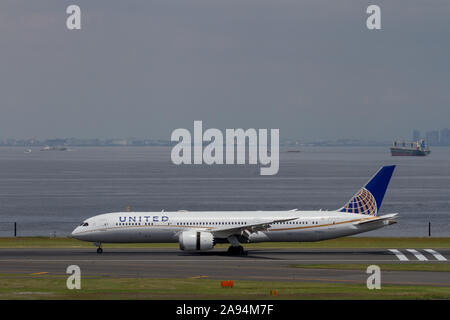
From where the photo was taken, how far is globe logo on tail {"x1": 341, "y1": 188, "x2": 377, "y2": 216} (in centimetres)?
6156

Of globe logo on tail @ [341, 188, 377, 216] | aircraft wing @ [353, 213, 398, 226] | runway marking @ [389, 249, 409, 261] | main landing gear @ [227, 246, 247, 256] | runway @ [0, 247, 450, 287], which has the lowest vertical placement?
runway @ [0, 247, 450, 287]

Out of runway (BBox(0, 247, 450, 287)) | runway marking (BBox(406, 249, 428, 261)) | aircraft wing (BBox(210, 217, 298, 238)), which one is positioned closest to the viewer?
runway (BBox(0, 247, 450, 287))

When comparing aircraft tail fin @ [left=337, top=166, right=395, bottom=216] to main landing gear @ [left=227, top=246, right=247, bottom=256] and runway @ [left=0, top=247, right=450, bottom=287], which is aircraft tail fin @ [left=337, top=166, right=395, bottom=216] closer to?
runway @ [left=0, top=247, right=450, bottom=287]

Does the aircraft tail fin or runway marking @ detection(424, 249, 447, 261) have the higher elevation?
the aircraft tail fin

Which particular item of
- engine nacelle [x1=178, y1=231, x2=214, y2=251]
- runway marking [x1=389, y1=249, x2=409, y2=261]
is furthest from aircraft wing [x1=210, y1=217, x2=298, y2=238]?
runway marking [x1=389, y1=249, x2=409, y2=261]

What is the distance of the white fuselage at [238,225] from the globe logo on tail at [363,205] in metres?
1.55

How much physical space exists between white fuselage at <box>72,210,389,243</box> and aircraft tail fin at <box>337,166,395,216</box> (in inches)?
64.5

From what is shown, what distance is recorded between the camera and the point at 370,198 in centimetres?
6228

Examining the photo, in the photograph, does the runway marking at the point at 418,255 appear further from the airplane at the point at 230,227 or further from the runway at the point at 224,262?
the airplane at the point at 230,227

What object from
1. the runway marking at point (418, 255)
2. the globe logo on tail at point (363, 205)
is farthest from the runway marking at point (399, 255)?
the globe logo on tail at point (363, 205)

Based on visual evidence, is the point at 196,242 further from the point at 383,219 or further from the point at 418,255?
the point at 418,255

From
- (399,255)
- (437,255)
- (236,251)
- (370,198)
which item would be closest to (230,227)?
(236,251)
